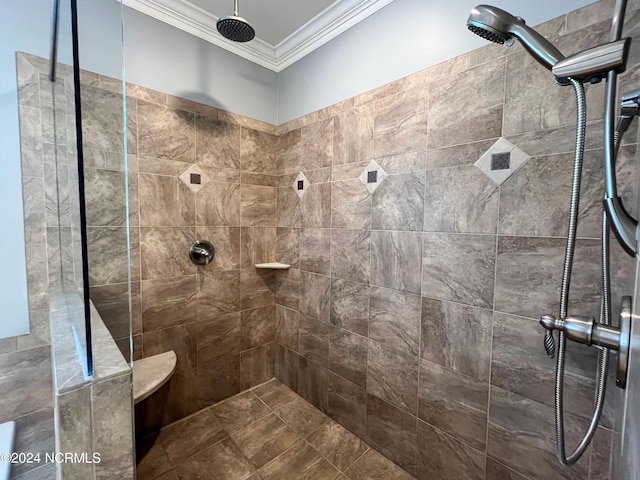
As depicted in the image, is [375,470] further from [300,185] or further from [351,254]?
[300,185]

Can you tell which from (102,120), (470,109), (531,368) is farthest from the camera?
(470,109)

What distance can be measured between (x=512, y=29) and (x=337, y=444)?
79.4 inches

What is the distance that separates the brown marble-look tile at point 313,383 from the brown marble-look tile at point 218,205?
1146mm

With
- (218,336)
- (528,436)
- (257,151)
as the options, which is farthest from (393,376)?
(257,151)

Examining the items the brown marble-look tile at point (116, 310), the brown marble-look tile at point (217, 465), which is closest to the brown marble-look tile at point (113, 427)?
the brown marble-look tile at point (116, 310)

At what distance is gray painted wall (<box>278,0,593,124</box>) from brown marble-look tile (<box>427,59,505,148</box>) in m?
0.13

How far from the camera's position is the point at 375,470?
1344mm

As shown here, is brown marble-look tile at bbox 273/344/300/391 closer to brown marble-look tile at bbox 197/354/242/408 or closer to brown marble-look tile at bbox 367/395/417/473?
brown marble-look tile at bbox 197/354/242/408

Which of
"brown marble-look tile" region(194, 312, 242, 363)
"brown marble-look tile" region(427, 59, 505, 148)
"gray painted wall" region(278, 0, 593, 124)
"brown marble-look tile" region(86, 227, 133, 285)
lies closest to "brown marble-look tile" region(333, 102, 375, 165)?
"gray painted wall" region(278, 0, 593, 124)

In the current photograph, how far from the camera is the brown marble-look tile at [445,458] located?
3.61ft

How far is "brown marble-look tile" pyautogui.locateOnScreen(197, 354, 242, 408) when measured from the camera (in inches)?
68.2

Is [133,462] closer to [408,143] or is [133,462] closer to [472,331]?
[472,331]

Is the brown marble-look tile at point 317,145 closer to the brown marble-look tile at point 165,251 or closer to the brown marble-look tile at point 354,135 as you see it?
the brown marble-look tile at point 354,135

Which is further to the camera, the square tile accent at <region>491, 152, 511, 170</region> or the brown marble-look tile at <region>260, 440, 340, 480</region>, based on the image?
the brown marble-look tile at <region>260, 440, 340, 480</region>
